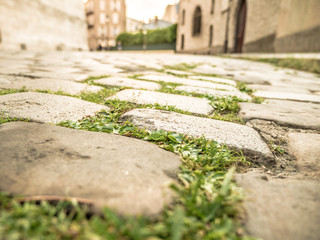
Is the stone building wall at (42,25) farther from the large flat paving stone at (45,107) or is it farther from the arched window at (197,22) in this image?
the large flat paving stone at (45,107)

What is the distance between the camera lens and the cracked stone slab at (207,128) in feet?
3.32

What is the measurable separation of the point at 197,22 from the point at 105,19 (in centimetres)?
2346

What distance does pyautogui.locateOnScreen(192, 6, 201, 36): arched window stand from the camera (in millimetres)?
16094

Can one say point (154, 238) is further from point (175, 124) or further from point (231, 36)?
point (231, 36)

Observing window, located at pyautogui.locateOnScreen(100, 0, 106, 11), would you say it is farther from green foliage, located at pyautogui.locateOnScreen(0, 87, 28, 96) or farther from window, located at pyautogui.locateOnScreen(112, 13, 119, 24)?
green foliage, located at pyautogui.locateOnScreen(0, 87, 28, 96)

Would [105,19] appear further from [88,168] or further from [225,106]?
[88,168]

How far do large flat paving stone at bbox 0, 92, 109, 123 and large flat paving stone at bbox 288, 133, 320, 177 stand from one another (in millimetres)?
1131

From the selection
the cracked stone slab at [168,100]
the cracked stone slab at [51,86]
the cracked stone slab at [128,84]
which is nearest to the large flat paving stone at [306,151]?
the cracked stone slab at [168,100]

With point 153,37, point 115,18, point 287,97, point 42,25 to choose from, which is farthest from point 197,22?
point 115,18

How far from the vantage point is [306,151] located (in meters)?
1.01

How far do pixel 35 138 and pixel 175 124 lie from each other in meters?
0.68

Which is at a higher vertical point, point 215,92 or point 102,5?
point 102,5

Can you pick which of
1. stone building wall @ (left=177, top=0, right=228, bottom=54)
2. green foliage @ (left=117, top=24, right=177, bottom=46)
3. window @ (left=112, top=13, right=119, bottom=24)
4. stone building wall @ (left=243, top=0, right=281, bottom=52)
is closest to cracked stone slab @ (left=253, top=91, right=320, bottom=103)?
stone building wall @ (left=243, top=0, right=281, bottom=52)

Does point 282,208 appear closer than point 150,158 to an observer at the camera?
Yes
